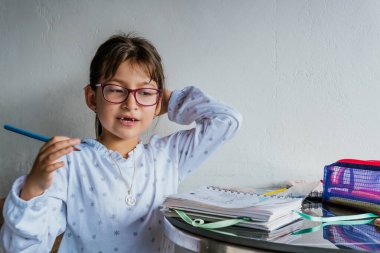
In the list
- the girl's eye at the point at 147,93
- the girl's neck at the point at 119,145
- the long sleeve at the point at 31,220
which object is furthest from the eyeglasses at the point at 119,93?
the long sleeve at the point at 31,220

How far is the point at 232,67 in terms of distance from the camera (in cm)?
145

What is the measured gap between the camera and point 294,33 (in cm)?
143

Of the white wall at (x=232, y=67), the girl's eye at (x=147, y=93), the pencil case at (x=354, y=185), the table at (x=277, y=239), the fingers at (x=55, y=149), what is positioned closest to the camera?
the table at (x=277, y=239)

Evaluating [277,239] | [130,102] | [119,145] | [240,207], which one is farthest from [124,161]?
[277,239]

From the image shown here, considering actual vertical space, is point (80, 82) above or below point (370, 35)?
below

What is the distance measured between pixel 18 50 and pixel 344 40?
1.09m

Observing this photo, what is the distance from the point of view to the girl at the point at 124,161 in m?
1.15

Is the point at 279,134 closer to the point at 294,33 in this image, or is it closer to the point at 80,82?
the point at 294,33

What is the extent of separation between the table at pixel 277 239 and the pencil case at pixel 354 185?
126 mm

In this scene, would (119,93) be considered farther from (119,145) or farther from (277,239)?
(277,239)

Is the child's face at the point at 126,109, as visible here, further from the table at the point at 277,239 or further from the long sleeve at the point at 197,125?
the table at the point at 277,239

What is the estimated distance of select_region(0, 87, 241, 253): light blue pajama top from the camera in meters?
1.12

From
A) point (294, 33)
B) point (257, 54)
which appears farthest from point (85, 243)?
point (294, 33)

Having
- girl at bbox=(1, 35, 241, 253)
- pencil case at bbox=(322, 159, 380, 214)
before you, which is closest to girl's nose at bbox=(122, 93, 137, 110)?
girl at bbox=(1, 35, 241, 253)
